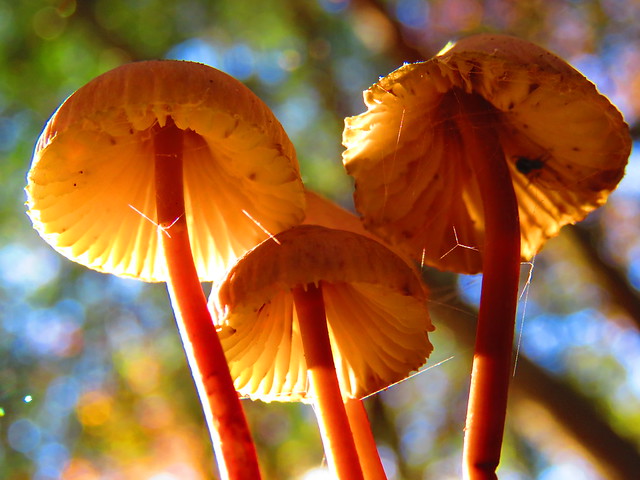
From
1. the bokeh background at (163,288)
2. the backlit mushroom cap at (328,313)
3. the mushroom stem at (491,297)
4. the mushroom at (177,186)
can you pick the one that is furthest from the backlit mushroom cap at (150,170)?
the bokeh background at (163,288)

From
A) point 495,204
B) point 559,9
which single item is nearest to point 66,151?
point 495,204

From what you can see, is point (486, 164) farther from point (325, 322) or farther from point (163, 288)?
point (163, 288)

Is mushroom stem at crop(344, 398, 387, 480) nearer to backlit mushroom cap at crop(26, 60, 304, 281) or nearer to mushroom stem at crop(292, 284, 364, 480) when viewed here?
mushroom stem at crop(292, 284, 364, 480)

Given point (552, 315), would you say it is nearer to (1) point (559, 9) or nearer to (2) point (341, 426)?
(1) point (559, 9)

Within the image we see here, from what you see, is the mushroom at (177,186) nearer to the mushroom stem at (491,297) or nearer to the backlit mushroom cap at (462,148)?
the backlit mushroom cap at (462,148)

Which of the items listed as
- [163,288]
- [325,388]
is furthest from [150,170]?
[163,288]

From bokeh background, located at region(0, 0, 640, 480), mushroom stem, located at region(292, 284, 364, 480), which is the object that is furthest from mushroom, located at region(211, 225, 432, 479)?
bokeh background, located at region(0, 0, 640, 480)
